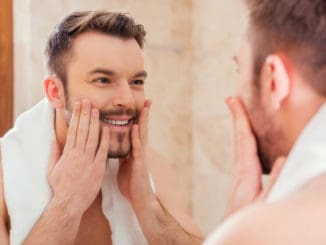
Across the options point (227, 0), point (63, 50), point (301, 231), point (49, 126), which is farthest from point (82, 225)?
point (227, 0)

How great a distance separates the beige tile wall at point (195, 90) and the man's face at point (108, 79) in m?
0.42

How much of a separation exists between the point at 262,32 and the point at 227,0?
0.83 meters

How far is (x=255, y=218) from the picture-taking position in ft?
1.82

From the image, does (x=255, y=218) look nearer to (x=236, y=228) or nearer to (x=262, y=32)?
(x=236, y=228)

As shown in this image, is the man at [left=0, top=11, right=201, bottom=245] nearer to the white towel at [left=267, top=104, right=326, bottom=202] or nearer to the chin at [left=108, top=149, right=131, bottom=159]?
the chin at [left=108, top=149, right=131, bottom=159]

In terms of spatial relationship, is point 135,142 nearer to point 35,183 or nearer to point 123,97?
point 123,97

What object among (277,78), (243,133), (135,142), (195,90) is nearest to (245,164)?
(243,133)

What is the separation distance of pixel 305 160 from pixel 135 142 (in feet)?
1.43

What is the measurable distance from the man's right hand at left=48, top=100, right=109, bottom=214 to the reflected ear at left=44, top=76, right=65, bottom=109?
5 centimetres

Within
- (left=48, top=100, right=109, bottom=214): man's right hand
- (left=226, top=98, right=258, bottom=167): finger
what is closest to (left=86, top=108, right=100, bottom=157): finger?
(left=48, top=100, right=109, bottom=214): man's right hand

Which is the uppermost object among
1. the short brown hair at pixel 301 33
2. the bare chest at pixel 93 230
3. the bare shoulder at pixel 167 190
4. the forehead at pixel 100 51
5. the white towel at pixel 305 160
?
the short brown hair at pixel 301 33

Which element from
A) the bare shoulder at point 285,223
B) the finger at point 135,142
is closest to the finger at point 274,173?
the bare shoulder at point 285,223

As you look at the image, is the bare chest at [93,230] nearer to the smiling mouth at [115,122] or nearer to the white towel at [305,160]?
the smiling mouth at [115,122]

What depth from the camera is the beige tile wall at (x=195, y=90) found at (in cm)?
144
